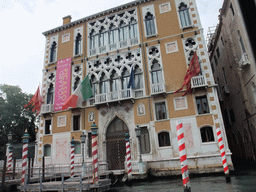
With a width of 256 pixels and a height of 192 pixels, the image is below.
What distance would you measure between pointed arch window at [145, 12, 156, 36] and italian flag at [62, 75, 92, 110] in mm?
6859

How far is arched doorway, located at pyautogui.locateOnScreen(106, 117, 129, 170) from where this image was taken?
15.5 meters

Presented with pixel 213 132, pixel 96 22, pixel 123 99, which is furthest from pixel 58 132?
pixel 213 132

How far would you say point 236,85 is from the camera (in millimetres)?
17219

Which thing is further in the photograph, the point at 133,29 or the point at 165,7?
the point at 133,29

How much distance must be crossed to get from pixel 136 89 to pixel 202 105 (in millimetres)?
5281

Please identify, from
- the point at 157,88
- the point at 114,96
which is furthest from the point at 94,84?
the point at 157,88

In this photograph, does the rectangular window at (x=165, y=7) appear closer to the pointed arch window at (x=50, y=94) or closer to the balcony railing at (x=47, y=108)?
the pointed arch window at (x=50, y=94)

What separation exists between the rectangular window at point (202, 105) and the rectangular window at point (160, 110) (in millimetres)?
2521

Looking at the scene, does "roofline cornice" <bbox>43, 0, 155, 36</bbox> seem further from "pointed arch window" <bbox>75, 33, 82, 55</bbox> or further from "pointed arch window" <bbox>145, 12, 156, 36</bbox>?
"pointed arch window" <bbox>145, 12, 156, 36</bbox>

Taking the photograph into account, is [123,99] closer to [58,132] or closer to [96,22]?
[58,132]

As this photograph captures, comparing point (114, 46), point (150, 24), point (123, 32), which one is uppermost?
point (150, 24)

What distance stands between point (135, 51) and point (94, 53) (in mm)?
4215

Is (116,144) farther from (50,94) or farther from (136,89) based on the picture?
(50,94)

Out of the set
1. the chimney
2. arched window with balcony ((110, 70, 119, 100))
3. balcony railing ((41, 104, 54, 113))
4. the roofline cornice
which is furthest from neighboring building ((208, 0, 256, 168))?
balcony railing ((41, 104, 54, 113))
